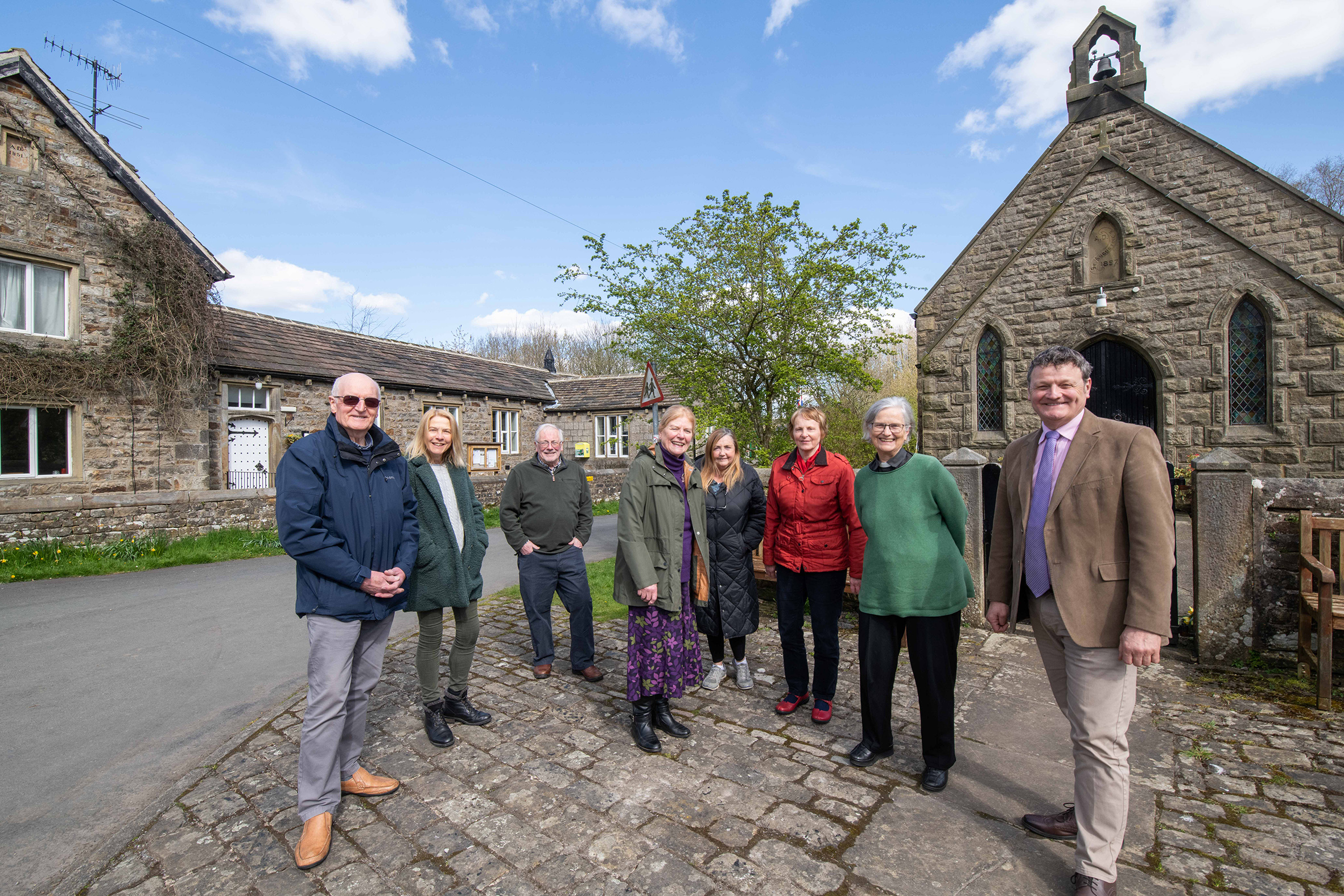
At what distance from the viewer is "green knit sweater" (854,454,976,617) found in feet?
10.8

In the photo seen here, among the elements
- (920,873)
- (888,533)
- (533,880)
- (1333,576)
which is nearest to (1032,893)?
(920,873)

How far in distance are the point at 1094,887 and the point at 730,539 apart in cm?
261

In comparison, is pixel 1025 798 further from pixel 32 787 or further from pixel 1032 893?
pixel 32 787

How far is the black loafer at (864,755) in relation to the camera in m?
3.42

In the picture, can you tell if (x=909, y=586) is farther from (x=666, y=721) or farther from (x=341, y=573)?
(x=341, y=573)

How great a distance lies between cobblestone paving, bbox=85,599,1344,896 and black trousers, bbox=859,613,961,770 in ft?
0.64

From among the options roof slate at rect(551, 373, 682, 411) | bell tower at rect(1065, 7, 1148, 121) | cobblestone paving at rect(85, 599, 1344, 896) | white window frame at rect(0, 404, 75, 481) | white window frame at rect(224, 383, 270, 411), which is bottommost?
cobblestone paving at rect(85, 599, 1344, 896)

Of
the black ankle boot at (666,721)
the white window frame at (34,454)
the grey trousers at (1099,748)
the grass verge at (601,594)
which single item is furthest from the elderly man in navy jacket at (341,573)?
the white window frame at (34,454)

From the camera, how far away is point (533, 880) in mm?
2533

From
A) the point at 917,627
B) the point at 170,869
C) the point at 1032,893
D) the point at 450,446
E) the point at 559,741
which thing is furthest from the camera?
the point at 450,446

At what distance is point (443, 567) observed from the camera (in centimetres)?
388

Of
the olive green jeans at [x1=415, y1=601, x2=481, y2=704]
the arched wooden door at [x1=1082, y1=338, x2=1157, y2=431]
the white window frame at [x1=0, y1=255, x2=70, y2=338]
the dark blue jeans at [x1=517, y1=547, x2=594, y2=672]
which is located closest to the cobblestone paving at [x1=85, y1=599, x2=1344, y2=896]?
the olive green jeans at [x1=415, y1=601, x2=481, y2=704]

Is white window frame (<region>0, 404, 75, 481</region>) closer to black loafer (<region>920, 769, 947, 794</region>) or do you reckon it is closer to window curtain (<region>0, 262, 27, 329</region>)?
window curtain (<region>0, 262, 27, 329</region>)

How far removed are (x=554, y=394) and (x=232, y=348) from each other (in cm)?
1343
